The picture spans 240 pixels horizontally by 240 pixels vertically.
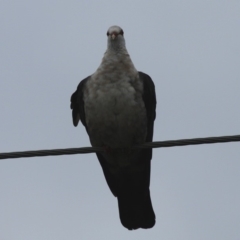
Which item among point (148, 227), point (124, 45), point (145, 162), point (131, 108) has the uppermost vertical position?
point (124, 45)

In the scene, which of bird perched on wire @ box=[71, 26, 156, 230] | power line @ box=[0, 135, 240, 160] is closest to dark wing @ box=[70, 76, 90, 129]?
bird perched on wire @ box=[71, 26, 156, 230]

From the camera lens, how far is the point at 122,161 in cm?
829

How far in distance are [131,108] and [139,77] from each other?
1.36 ft

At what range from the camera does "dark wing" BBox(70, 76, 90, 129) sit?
8172 mm

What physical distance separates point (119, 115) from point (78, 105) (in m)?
0.71

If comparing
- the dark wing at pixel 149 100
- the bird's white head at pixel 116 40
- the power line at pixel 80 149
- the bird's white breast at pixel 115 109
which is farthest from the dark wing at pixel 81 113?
the power line at pixel 80 149

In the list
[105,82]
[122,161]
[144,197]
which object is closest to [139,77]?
[105,82]

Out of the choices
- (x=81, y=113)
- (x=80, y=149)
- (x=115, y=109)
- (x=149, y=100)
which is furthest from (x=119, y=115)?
(x=80, y=149)

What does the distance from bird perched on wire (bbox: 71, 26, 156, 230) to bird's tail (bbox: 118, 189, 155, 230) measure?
0.02 meters

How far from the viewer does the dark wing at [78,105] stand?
817 cm

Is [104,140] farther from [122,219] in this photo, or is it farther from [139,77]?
[122,219]

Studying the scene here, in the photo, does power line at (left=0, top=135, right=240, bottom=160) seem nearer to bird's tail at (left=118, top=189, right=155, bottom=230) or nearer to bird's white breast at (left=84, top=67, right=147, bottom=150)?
bird's white breast at (left=84, top=67, right=147, bottom=150)

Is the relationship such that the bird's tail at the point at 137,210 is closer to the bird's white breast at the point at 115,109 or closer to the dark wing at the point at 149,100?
the dark wing at the point at 149,100

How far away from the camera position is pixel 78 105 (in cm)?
830
